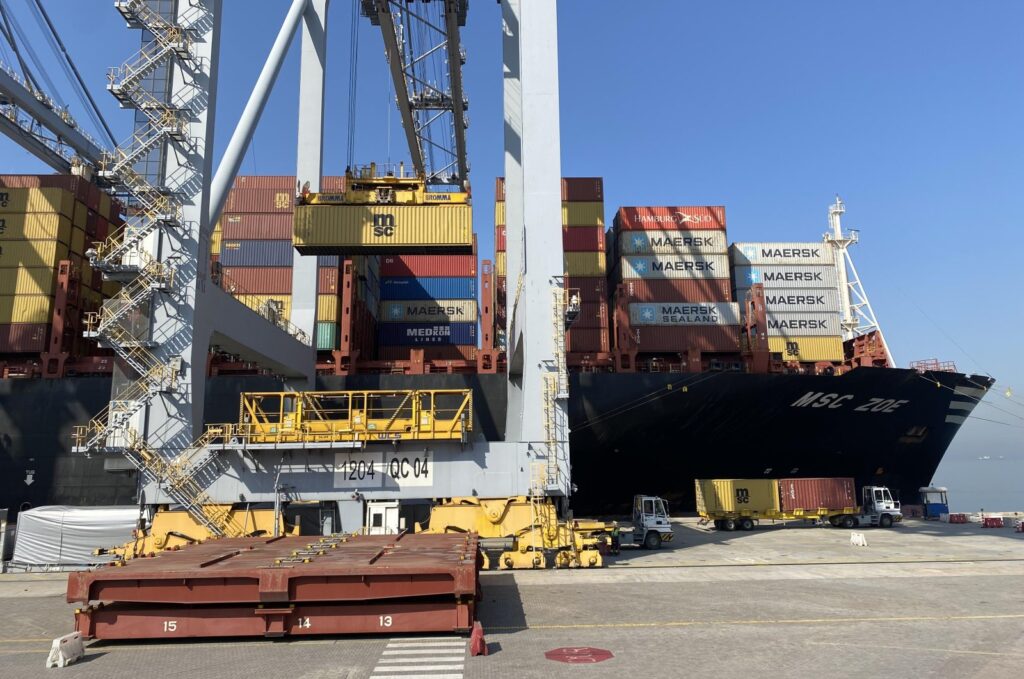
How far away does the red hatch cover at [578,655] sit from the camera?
32.5ft

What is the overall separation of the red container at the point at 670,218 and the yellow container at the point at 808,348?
24.1ft

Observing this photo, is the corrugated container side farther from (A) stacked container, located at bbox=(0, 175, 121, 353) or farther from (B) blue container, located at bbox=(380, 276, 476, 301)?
(A) stacked container, located at bbox=(0, 175, 121, 353)

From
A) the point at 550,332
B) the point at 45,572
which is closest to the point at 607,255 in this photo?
the point at 550,332

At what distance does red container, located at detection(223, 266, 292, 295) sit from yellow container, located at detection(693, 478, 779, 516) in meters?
24.5

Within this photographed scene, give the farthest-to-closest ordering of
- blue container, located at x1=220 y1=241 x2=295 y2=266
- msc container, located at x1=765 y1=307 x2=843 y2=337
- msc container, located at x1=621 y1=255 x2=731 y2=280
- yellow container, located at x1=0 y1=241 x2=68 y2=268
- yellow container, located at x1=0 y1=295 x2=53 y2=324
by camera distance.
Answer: msc container, located at x1=765 y1=307 x2=843 y2=337 < blue container, located at x1=220 y1=241 x2=295 y2=266 < msc container, located at x1=621 y1=255 x2=731 y2=280 < yellow container, located at x1=0 y1=241 x2=68 y2=268 < yellow container, located at x1=0 y1=295 x2=53 y2=324

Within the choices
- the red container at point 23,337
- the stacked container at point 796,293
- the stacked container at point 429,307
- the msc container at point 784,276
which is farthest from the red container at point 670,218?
the red container at point 23,337

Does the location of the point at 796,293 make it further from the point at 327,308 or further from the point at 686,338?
the point at 327,308

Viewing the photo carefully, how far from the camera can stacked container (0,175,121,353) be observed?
31.5m

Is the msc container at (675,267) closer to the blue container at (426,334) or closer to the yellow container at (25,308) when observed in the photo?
the blue container at (426,334)

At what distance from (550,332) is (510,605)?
32.3 feet

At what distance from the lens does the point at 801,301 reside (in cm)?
3700

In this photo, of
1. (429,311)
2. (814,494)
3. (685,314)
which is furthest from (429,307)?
(814,494)

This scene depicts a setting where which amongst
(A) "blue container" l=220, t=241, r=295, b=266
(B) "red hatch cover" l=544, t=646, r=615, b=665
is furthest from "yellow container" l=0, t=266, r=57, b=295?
(B) "red hatch cover" l=544, t=646, r=615, b=665

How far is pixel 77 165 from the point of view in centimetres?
4144
